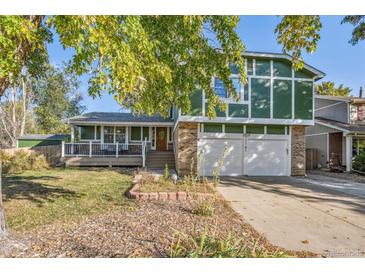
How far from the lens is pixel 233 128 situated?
1177 cm

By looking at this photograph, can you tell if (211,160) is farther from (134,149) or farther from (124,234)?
(124,234)

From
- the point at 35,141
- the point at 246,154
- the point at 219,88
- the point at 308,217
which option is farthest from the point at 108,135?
the point at 308,217

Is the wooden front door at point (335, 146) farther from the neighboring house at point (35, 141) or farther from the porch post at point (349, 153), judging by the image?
the neighboring house at point (35, 141)

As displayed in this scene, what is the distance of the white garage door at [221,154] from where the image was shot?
37.7 ft

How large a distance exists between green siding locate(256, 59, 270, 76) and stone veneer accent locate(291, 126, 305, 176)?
3.23 m

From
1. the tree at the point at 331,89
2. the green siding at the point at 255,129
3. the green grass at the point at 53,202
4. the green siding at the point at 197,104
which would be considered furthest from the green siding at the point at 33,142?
the tree at the point at 331,89

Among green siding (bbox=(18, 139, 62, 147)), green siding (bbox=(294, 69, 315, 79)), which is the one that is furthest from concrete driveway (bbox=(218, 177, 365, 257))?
green siding (bbox=(18, 139, 62, 147))

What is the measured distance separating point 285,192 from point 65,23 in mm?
7592

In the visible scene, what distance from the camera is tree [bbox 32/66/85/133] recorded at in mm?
26297

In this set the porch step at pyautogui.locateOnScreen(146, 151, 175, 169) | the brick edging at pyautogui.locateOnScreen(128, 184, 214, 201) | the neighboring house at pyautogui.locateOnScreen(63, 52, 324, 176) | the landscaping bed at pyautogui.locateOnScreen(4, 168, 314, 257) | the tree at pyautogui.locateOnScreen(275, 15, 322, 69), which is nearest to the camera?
the landscaping bed at pyautogui.locateOnScreen(4, 168, 314, 257)

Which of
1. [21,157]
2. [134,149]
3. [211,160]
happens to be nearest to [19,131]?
[21,157]

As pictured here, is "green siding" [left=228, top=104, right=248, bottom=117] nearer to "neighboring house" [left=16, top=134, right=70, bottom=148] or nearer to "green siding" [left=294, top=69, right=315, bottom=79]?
"green siding" [left=294, top=69, right=315, bottom=79]

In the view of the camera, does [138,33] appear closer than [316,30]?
Yes
